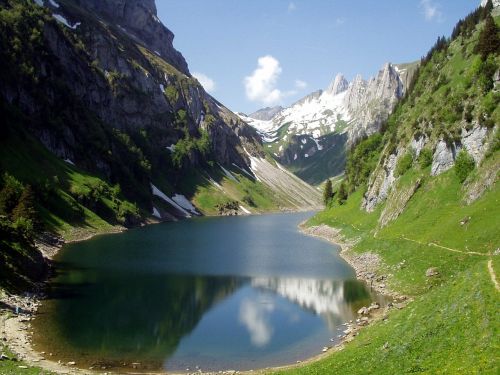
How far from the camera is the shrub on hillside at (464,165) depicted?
227 ft

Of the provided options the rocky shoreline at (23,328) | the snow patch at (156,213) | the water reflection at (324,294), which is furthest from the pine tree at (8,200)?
the snow patch at (156,213)

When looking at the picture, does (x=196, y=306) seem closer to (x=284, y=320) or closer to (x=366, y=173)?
(x=284, y=320)

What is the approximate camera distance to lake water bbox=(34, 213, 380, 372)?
133ft

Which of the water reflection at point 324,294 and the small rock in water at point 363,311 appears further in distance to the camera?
the water reflection at point 324,294

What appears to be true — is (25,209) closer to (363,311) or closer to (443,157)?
(363,311)

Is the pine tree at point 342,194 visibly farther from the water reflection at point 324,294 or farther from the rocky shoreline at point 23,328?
the rocky shoreline at point 23,328

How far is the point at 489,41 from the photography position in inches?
3204

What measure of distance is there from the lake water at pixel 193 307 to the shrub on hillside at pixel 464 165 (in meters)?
22.5

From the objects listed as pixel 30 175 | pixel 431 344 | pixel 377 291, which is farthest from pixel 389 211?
pixel 30 175

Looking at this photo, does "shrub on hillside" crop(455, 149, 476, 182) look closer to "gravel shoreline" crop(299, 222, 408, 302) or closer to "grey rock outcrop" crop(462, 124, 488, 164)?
"grey rock outcrop" crop(462, 124, 488, 164)

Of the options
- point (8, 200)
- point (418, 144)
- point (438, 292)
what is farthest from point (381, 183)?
point (8, 200)

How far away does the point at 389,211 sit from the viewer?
9019 cm

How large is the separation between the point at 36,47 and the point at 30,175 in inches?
3283

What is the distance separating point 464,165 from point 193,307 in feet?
147
